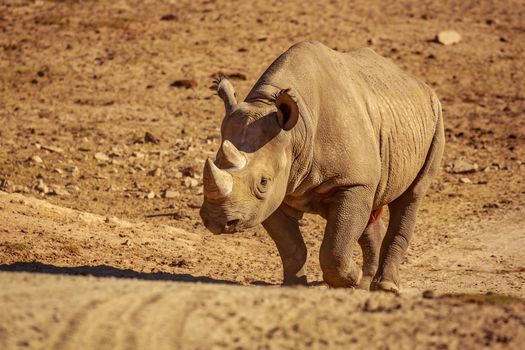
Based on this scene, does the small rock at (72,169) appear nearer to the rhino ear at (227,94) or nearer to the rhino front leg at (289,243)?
the rhino front leg at (289,243)

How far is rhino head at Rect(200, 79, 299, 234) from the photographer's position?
803 cm

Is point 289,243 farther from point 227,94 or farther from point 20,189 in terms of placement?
point 20,189

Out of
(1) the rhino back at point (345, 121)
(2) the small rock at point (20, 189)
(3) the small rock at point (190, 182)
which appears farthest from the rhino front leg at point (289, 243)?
(2) the small rock at point (20, 189)

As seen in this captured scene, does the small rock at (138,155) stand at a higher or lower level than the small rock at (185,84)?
higher

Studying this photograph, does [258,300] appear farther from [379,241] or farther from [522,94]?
[522,94]

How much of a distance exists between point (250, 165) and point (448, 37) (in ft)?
43.2

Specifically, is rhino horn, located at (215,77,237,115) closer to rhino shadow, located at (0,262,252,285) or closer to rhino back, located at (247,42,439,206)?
rhino back, located at (247,42,439,206)

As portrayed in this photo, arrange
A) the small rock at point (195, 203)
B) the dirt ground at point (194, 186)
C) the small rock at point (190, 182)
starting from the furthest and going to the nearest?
the small rock at point (190, 182) → the small rock at point (195, 203) → the dirt ground at point (194, 186)

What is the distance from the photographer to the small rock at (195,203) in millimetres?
12914

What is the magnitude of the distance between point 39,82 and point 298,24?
5473 millimetres

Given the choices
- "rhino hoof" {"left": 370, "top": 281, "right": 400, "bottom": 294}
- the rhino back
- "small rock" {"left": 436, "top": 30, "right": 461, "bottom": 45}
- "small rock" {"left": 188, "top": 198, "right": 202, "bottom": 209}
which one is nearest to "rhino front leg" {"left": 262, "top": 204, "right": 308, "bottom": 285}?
the rhino back

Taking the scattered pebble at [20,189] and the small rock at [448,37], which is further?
the small rock at [448,37]

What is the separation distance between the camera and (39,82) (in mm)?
18203

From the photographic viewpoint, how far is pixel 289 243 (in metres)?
9.34
